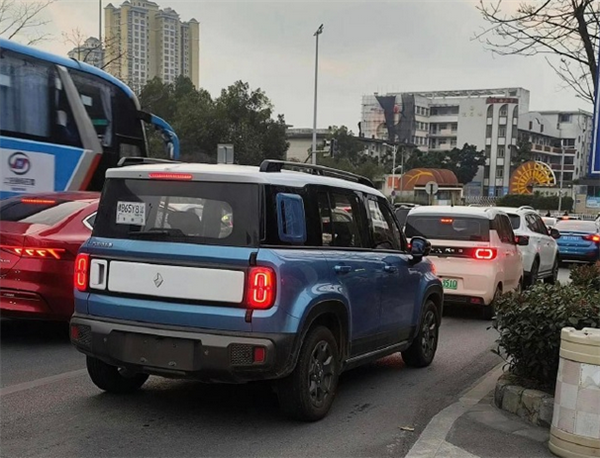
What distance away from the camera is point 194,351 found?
14.8 feet

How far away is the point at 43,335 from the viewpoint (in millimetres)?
7965

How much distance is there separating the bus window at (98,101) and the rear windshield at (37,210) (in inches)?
210

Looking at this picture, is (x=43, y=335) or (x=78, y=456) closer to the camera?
(x=78, y=456)

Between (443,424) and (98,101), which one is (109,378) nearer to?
(443,424)

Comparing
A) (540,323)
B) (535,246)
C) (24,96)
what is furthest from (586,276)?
(24,96)

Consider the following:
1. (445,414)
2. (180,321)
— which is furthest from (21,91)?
(445,414)

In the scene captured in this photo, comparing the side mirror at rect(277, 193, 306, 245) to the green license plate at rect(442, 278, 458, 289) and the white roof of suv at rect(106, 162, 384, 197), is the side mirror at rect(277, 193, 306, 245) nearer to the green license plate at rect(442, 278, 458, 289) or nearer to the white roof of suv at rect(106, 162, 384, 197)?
the white roof of suv at rect(106, 162, 384, 197)

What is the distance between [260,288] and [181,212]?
2.76 ft

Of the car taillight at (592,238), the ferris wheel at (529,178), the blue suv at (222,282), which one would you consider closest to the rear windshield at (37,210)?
the blue suv at (222,282)

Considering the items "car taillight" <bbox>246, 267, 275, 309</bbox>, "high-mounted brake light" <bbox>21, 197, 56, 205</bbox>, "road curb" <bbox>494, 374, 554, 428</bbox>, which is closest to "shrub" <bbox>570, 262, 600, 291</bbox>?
"road curb" <bbox>494, 374, 554, 428</bbox>

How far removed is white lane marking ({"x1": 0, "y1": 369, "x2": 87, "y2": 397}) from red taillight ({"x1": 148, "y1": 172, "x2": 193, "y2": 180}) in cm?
225

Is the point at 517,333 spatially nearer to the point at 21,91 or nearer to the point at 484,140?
the point at 21,91

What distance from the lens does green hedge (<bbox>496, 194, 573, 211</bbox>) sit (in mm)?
75875

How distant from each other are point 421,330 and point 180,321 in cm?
322
